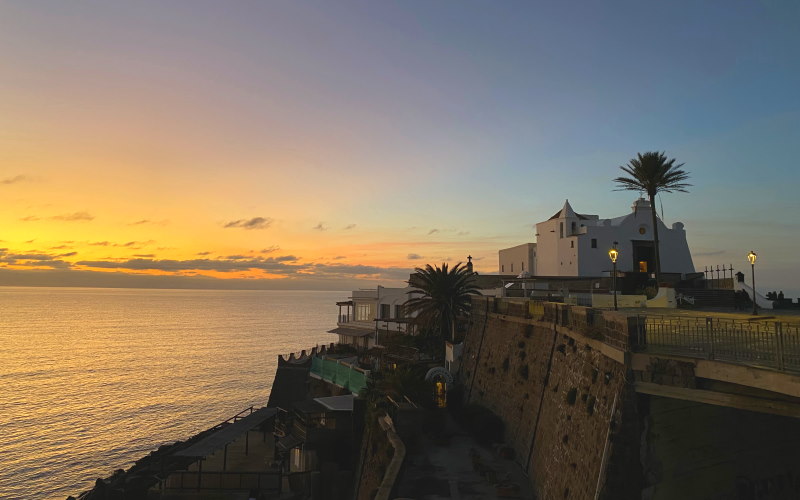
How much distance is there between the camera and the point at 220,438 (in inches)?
1411

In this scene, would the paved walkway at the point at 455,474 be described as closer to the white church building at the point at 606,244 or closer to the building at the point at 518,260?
the white church building at the point at 606,244

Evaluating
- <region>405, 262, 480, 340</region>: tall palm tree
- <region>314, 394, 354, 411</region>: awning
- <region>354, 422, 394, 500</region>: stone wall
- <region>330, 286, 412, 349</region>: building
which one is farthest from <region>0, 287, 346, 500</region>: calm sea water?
<region>405, 262, 480, 340</region>: tall palm tree

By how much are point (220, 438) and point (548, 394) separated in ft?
81.6

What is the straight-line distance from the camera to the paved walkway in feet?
61.5

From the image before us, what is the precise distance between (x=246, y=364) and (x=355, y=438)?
3172 inches

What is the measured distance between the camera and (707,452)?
14.1 meters

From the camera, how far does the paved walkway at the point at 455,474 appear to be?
18.8 metres

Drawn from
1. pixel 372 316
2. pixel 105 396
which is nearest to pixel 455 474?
pixel 372 316

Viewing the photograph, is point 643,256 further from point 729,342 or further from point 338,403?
point 729,342

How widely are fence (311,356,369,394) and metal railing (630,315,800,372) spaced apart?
30.1 m

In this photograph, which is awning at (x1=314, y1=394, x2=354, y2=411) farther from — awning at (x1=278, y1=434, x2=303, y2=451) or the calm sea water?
the calm sea water

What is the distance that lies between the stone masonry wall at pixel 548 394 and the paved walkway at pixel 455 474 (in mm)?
920

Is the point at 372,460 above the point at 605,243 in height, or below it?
below

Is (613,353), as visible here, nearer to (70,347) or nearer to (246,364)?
(246,364)
